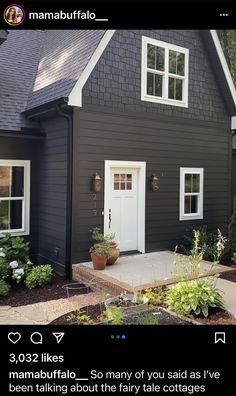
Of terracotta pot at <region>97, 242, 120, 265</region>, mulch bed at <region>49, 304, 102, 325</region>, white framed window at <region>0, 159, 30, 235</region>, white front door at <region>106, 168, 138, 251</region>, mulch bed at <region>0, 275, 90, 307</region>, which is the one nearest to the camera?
mulch bed at <region>49, 304, 102, 325</region>

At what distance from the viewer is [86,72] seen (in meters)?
6.80

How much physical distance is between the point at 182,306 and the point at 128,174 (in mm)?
3985

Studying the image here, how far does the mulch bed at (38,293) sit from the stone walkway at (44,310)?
242 millimetres

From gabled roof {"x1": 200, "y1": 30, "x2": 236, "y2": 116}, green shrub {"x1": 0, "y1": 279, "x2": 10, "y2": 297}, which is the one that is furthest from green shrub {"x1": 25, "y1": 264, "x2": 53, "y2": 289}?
gabled roof {"x1": 200, "y1": 30, "x2": 236, "y2": 116}

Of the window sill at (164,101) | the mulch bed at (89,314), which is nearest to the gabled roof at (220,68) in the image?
the window sill at (164,101)

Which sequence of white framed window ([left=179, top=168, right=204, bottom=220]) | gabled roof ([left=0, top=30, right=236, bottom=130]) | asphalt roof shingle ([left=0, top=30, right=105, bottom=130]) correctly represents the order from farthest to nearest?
1. white framed window ([left=179, top=168, right=204, bottom=220])
2. asphalt roof shingle ([left=0, top=30, right=105, bottom=130])
3. gabled roof ([left=0, top=30, right=236, bottom=130])

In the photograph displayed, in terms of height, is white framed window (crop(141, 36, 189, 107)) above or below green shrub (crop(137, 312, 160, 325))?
above

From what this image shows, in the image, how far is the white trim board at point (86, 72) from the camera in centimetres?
663

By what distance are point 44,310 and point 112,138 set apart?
368 centimetres

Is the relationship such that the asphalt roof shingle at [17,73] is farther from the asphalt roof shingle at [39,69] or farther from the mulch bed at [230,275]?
the mulch bed at [230,275]

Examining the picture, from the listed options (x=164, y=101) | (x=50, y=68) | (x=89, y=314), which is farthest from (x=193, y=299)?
(x=50, y=68)

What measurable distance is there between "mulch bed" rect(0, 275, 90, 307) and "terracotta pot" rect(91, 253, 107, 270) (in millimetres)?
440

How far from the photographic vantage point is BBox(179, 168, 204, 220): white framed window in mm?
8906
